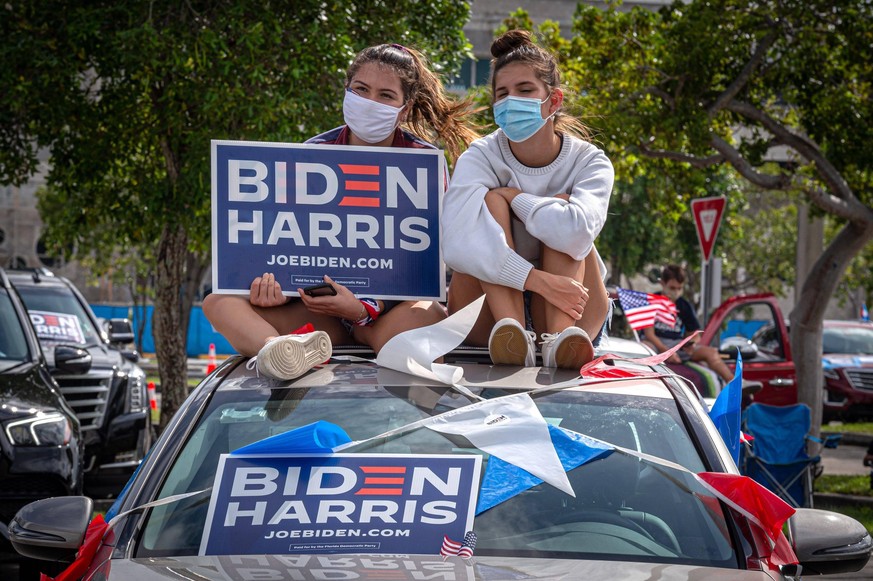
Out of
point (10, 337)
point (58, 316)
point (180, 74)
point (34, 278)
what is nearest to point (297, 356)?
point (10, 337)

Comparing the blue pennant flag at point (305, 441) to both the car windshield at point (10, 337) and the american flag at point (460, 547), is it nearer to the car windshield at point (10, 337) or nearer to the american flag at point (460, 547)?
the american flag at point (460, 547)

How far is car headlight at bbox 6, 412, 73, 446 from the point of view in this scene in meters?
6.96

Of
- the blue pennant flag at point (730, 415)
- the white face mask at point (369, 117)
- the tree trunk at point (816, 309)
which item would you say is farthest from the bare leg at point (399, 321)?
the tree trunk at point (816, 309)

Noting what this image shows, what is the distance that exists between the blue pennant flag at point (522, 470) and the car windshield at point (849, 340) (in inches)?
780

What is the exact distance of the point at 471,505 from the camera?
307 cm

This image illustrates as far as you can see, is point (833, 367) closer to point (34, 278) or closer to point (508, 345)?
point (34, 278)

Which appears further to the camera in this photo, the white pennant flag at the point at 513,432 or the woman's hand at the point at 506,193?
the woman's hand at the point at 506,193

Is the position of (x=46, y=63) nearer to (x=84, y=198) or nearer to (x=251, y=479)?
(x=84, y=198)

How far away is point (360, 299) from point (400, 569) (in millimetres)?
1695

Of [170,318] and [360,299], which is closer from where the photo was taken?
[360,299]

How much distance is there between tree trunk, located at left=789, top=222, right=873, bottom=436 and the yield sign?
1782 millimetres

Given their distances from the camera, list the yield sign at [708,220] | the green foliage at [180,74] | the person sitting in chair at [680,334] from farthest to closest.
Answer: the yield sign at [708,220]
the person sitting in chair at [680,334]
the green foliage at [180,74]

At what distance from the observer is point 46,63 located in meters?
10.7

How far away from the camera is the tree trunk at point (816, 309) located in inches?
537
